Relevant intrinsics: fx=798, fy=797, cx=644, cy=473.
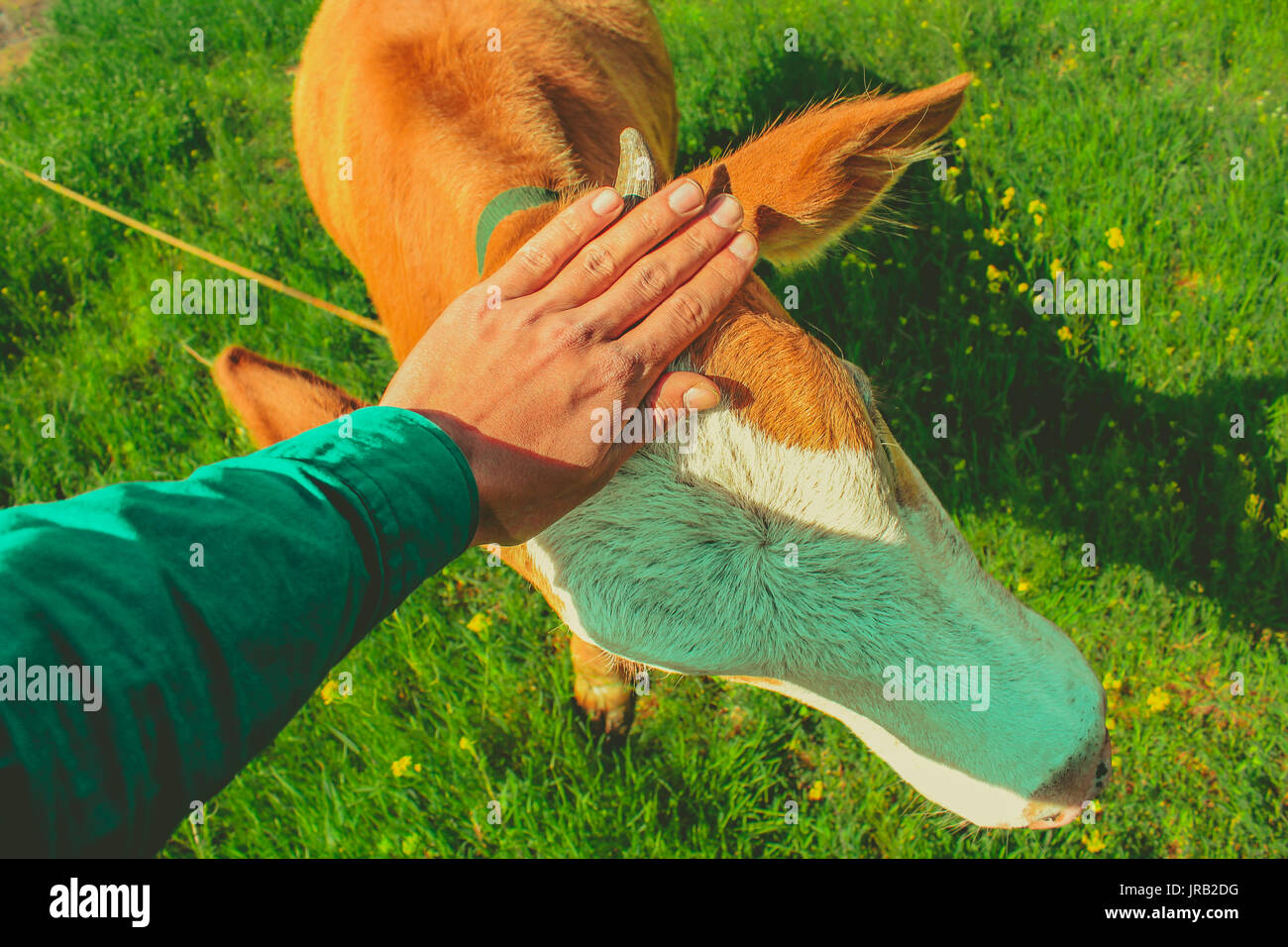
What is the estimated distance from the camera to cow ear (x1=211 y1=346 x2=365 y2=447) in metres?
2.27

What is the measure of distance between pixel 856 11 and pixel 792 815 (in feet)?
16.6

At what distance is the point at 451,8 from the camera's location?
329cm

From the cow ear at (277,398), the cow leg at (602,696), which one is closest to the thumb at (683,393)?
the cow ear at (277,398)

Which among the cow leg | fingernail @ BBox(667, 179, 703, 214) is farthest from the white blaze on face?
the cow leg

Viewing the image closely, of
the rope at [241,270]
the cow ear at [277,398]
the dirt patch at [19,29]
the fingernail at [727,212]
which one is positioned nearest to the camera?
the fingernail at [727,212]

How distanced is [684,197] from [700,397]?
0.50 meters

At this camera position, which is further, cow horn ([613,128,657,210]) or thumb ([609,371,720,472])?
cow horn ([613,128,657,210])

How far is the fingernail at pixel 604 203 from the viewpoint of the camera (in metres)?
1.84

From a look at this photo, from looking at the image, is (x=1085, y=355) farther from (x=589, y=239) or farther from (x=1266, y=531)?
(x=589, y=239)

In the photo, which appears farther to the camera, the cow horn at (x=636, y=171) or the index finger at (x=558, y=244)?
the cow horn at (x=636, y=171)

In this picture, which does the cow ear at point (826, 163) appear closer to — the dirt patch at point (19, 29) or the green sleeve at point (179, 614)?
the green sleeve at point (179, 614)

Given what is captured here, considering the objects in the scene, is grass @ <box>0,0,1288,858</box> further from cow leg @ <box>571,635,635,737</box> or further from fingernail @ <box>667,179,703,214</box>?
fingernail @ <box>667,179,703,214</box>

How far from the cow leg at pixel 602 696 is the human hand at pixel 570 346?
188cm

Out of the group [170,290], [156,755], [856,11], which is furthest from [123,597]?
[856,11]
